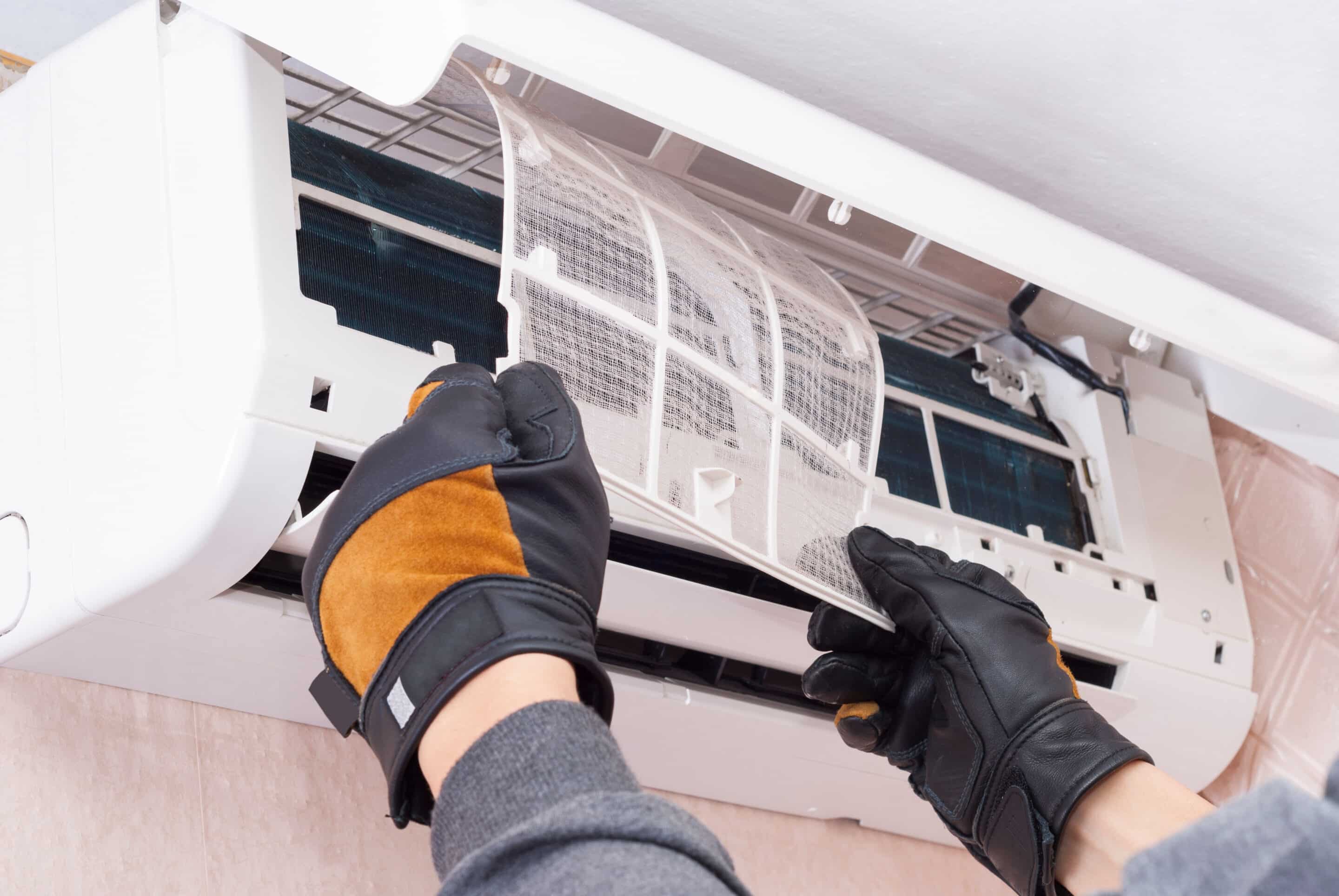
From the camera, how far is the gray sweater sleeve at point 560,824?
49cm

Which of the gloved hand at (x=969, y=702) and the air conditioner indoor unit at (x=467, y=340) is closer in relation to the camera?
the air conditioner indoor unit at (x=467, y=340)

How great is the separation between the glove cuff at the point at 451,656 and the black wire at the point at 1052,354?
3.66 ft

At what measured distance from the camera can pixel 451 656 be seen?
0.68 m

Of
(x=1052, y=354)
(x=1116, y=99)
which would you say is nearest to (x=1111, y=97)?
(x=1116, y=99)

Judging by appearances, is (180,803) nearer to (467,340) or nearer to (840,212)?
(467,340)

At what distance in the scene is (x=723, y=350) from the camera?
1.07m

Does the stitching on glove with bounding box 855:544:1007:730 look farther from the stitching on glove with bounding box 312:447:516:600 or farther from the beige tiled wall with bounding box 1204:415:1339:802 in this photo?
the beige tiled wall with bounding box 1204:415:1339:802

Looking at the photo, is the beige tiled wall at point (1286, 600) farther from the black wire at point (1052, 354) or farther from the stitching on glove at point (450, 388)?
the stitching on glove at point (450, 388)

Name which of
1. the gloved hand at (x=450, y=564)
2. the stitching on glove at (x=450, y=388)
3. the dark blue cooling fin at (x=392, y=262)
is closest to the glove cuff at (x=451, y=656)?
the gloved hand at (x=450, y=564)

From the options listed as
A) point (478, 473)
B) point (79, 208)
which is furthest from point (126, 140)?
point (478, 473)

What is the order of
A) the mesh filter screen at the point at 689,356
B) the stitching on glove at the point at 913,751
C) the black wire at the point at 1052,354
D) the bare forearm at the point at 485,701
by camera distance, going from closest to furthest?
the bare forearm at the point at 485,701 → the mesh filter screen at the point at 689,356 → the stitching on glove at the point at 913,751 → the black wire at the point at 1052,354

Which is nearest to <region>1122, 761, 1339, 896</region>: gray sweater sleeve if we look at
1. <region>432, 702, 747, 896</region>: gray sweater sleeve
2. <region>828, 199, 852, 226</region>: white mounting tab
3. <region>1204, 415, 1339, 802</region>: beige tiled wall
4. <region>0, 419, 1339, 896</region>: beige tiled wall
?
<region>432, 702, 747, 896</region>: gray sweater sleeve

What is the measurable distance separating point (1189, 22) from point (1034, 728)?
68 cm

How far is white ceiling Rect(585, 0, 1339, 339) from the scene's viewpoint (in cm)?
94
